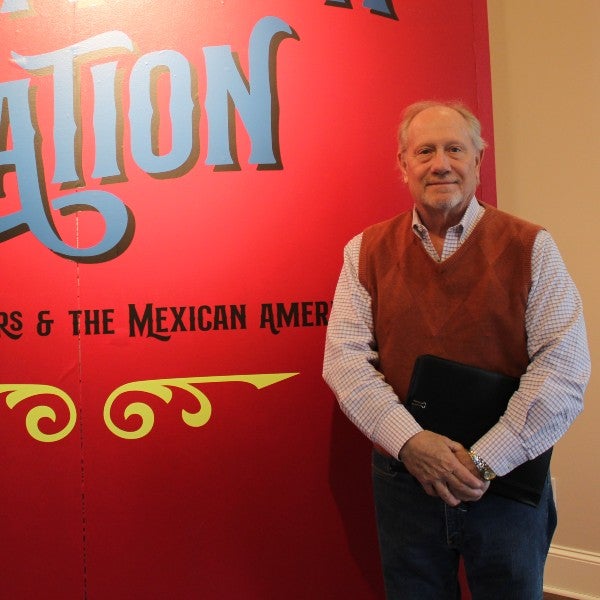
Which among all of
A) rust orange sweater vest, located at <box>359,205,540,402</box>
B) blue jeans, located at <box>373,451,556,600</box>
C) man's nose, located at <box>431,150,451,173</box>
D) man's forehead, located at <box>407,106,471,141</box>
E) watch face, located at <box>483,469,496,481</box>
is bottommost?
blue jeans, located at <box>373,451,556,600</box>

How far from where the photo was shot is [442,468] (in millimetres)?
1311

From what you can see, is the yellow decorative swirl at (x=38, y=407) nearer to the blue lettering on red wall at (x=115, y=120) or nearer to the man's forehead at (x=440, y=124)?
the blue lettering on red wall at (x=115, y=120)

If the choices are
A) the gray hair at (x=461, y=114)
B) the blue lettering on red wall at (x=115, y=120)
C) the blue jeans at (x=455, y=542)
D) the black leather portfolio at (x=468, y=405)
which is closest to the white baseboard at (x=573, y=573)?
the blue jeans at (x=455, y=542)

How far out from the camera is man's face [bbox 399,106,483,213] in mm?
1437

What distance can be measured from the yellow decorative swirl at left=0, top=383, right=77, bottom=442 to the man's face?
48.6 inches

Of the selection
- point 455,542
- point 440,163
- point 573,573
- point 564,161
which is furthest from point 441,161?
point 573,573

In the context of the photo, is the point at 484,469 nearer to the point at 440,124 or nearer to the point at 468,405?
the point at 468,405

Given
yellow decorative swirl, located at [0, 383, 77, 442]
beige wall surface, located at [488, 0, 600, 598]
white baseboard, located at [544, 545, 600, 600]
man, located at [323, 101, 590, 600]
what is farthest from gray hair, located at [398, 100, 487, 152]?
white baseboard, located at [544, 545, 600, 600]

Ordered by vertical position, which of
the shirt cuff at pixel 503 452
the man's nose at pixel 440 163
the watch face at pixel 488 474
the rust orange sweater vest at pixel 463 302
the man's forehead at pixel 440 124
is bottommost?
the watch face at pixel 488 474

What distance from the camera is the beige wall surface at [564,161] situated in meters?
2.38

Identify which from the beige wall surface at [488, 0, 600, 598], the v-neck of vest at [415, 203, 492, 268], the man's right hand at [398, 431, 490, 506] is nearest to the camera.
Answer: the man's right hand at [398, 431, 490, 506]

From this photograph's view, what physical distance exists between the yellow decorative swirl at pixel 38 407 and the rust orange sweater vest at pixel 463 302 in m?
1.02

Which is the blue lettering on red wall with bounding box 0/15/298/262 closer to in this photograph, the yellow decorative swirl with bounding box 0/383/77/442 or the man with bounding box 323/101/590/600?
the yellow decorative swirl with bounding box 0/383/77/442

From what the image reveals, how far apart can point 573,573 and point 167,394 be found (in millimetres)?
1813
